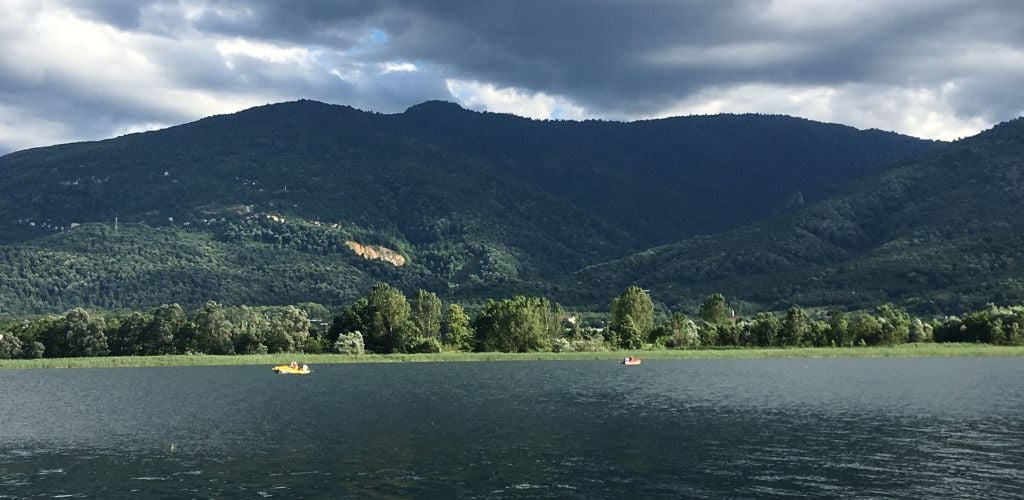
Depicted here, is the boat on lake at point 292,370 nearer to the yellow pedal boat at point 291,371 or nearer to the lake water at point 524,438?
the yellow pedal boat at point 291,371

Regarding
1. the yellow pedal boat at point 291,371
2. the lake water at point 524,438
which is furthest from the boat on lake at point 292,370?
the lake water at point 524,438

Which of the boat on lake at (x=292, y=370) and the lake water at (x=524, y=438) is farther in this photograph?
the boat on lake at (x=292, y=370)

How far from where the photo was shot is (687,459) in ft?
248

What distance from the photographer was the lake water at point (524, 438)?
6588cm

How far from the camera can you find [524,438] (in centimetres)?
8819

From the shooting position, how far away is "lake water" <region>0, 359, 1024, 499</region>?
216ft

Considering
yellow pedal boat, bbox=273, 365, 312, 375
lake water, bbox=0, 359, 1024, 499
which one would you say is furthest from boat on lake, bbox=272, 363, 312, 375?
lake water, bbox=0, 359, 1024, 499

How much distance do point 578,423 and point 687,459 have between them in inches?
972

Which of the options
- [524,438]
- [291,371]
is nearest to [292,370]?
[291,371]

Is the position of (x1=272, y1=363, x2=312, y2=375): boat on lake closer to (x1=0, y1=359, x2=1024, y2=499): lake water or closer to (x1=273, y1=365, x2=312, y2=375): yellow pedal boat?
(x1=273, y1=365, x2=312, y2=375): yellow pedal boat

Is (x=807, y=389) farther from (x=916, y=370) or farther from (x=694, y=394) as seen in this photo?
(x=916, y=370)

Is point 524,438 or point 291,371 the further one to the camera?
point 291,371

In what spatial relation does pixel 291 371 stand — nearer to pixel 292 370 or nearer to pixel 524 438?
pixel 292 370

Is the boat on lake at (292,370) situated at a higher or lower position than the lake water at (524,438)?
higher
